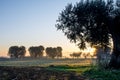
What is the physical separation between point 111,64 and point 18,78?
19.8 m

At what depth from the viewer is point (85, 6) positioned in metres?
43.0

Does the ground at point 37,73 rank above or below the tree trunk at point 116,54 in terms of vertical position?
below

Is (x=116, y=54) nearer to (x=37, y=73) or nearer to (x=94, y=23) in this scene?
(x=94, y=23)

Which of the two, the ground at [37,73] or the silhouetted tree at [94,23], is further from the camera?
the silhouetted tree at [94,23]

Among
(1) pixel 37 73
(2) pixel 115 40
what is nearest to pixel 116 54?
(2) pixel 115 40

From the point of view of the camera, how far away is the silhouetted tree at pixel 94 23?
42625mm

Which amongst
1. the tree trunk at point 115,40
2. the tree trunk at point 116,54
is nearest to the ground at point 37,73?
the tree trunk at point 116,54

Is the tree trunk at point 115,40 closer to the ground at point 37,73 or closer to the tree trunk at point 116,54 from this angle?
the tree trunk at point 116,54

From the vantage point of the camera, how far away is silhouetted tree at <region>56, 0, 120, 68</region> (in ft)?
140

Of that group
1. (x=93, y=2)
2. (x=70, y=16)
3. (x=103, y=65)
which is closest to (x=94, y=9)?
(x=93, y=2)

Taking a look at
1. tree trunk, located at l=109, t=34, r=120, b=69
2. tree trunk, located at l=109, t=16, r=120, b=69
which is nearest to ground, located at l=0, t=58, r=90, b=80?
tree trunk, located at l=109, t=34, r=120, b=69

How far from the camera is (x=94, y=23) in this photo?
43.4m

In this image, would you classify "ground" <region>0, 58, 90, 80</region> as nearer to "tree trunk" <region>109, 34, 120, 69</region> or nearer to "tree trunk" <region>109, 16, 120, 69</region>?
"tree trunk" <region>109, 34, 120, 69</region>

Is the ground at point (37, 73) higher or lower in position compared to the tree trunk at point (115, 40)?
lower
